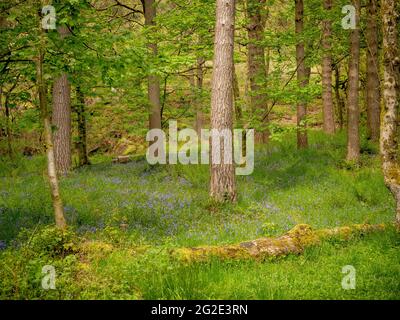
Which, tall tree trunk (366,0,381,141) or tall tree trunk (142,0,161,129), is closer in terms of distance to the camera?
tall tree trunk (366,0,381,141)

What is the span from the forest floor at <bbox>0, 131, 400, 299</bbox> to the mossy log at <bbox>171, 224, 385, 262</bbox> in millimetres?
169

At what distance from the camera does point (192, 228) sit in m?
8.75

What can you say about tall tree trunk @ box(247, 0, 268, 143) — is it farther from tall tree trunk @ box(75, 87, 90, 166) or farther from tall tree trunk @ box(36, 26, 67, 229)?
tall tree trunk @ box(36, 26, 67, 229)

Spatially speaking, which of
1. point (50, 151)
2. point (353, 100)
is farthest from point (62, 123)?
point (353, 100)

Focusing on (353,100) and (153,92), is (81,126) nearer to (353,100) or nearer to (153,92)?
(153,92)

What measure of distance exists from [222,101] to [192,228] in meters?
3.61

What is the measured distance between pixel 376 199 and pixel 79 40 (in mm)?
8569

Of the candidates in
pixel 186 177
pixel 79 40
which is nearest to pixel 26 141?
pixel 186 177

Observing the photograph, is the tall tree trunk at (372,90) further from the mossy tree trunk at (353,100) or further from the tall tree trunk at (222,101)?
the tall tree trunk at (222,101)

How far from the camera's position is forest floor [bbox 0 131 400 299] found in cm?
522

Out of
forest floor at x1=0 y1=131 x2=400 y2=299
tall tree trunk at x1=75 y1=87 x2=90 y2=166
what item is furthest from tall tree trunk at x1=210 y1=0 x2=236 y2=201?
tall tree trunk at x1=75 y1=87 x2=90 y2=166

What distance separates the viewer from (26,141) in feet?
90.2

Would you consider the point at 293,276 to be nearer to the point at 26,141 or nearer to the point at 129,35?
the point at 129,35

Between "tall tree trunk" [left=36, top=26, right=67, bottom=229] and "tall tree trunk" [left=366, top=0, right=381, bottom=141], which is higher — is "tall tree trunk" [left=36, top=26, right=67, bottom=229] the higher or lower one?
the lower one
